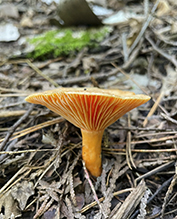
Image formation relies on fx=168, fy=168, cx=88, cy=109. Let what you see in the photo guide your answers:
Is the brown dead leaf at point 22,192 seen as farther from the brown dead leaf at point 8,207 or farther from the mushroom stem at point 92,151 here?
the mushroom stem at point 92,151

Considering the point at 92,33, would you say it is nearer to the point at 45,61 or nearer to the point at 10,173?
the point at 45,61

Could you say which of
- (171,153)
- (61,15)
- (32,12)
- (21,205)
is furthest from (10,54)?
(171,153)

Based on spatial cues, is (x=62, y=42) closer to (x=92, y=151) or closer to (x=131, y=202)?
(x=92, y=151)

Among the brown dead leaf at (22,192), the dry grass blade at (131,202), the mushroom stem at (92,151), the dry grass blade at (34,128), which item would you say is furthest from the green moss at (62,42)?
the dry grass blade at (131,202)

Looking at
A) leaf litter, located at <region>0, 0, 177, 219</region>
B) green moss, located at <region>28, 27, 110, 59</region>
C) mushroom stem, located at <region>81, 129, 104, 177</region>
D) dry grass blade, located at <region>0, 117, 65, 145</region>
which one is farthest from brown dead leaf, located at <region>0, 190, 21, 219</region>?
green moss, located at <region>28, 27, 110, 59</region>

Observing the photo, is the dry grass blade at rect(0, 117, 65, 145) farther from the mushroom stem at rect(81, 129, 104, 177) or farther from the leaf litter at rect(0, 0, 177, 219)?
the mushroom stem at rect(81, 129, 104, 177)

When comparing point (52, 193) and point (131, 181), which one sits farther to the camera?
point (131, 181)

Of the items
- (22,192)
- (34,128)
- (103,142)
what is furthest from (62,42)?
(22,192)
